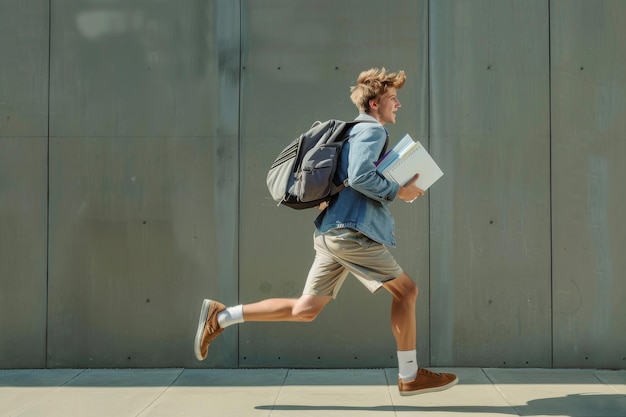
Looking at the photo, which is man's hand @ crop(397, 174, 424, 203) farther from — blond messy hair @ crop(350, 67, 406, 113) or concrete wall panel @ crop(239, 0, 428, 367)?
concrete wall panel @ crop(239, 0, 428, 367)

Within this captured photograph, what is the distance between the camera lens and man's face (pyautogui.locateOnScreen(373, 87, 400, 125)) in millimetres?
4953

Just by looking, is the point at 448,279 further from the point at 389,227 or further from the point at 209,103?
the point at 209,103

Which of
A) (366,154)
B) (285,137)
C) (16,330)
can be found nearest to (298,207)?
(366,154)

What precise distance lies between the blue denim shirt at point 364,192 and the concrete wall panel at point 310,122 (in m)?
1.16

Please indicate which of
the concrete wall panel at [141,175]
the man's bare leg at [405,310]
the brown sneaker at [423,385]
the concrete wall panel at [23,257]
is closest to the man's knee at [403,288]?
the man's bare leg at [405,310]

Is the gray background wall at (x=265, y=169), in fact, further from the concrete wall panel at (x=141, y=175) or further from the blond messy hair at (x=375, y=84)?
the blond messy hair at (x=375, y=84)

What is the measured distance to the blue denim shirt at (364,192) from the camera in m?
4.67

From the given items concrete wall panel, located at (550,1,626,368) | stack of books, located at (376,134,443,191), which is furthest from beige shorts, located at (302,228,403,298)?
concrete wall panel, located at (550,1,626,368)

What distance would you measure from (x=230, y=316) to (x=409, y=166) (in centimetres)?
143

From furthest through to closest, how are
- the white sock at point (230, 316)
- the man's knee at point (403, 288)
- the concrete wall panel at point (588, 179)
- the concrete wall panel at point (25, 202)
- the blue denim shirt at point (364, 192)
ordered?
the concrete wall panel at point (25, 202)
the concrete wall panel at point (588, 179)
the white sock at point (230, 316)
the man's knee at point (403, 288)
the blue denim shirt at point (364, 192)

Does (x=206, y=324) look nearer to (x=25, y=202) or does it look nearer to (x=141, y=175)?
(x=141, y=175)

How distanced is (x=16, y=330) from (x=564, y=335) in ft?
13.3

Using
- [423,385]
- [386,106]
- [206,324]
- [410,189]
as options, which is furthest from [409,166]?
[206,324]

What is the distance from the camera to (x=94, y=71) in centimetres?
614
